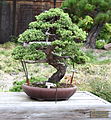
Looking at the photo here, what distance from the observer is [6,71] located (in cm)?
695

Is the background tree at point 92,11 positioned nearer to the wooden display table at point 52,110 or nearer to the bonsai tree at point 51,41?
the bonsai tree at point 51,41

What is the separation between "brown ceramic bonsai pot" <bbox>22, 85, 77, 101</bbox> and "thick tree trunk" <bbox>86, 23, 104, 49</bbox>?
7.08m

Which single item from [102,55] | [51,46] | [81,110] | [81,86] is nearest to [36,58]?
[51,46]

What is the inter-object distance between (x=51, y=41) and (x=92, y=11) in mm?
6621

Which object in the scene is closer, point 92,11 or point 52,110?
point 52,110

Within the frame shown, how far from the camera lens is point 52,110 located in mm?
2844

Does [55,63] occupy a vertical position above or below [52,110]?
above

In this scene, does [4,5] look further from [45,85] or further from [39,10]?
[45,85]

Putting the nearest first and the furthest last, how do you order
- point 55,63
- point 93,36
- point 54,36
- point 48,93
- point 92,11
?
1. point 48,93
2. point 54,36
3. point 55,63
4. point 92,11
5. point 93,36

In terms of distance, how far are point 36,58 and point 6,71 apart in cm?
394

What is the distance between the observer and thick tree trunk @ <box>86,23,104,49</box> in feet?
33.1

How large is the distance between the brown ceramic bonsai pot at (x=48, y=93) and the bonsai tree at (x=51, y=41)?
25 cm

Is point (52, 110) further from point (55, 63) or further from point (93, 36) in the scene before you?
point (93, 36)

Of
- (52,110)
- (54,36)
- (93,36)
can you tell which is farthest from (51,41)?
(93,36)
